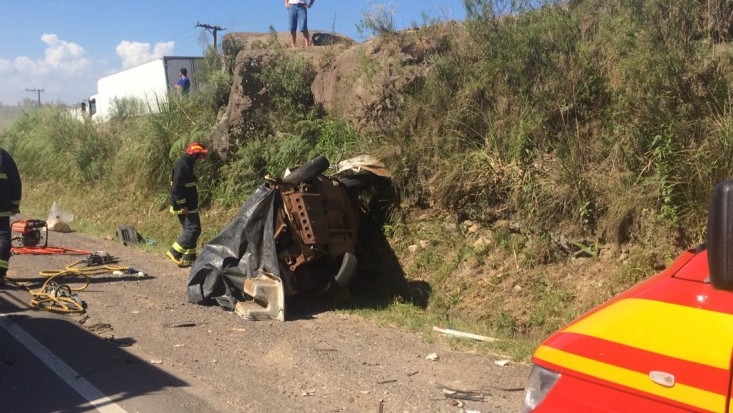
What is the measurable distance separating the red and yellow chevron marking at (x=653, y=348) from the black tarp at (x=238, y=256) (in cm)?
503

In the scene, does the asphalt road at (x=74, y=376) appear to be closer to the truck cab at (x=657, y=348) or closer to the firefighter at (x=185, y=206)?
the truck cab at (x=657, y=348)

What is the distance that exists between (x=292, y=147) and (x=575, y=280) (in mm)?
5748

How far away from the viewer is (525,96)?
7941 millimetres

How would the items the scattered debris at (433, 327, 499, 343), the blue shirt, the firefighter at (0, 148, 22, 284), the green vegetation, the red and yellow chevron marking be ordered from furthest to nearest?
the blue shirt
the firefighter at (0, 148, 22, 284)
the green vegetation
the scattered debris at (433, 327, 499, 343)
the red and yellow chevron marking

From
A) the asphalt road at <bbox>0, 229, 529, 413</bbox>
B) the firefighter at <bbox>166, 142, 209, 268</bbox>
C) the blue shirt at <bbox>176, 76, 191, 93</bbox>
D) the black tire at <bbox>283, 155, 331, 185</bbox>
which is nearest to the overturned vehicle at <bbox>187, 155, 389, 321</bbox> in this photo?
the black tire at <bbox>283, 155, 331, 185</bbox>

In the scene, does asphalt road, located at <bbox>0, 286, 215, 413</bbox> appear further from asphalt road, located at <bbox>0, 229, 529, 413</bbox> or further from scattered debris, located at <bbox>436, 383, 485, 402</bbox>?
scattered debris, located at <bbox>436, 383, 485, 402</bbox>

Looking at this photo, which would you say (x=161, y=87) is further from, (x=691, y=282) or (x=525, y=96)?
(x=691, y=282)

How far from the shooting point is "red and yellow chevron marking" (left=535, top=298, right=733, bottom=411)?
184 cm

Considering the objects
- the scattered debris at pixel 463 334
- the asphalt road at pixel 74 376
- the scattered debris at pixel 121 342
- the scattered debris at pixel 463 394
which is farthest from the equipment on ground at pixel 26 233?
the scattered debris at pixel 463 394

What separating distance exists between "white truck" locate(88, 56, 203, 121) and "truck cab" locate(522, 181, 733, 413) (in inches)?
629

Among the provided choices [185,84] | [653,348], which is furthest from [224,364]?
[185,84]

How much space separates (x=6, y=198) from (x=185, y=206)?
2637 mm

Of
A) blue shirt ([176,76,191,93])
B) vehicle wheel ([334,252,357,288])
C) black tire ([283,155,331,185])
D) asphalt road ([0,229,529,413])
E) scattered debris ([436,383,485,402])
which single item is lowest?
scattered debris ([436,383,485,402])

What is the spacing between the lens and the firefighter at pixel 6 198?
301 inches
